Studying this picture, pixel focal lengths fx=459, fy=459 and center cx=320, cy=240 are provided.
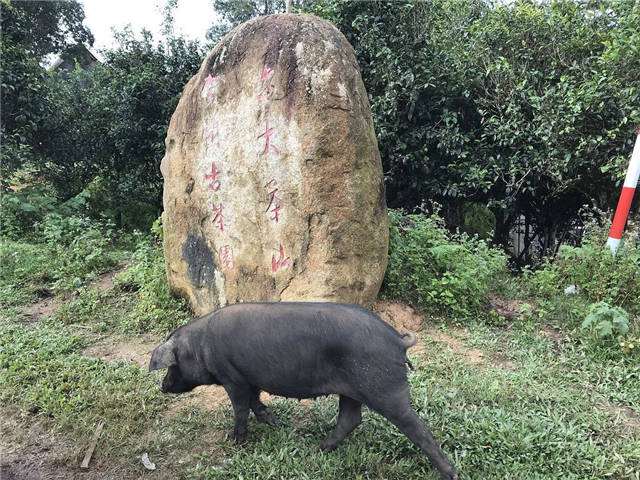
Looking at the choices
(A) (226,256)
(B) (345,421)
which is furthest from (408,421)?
(A) (226,256)

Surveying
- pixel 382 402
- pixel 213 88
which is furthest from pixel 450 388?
pixel 213 88

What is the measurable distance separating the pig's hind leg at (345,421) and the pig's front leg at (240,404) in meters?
0.59

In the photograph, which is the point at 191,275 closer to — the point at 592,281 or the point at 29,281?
the point at 29,281

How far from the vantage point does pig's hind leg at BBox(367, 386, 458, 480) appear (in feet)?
8.84

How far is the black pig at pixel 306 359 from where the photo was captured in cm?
271

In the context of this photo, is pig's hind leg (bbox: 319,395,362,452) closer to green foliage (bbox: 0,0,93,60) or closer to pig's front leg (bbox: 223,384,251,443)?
pig's front leg (bbox: 223,384,251,443)

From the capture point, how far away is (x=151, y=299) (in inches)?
219

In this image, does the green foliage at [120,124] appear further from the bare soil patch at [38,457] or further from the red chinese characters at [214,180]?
the bare soil patch at [38,457]

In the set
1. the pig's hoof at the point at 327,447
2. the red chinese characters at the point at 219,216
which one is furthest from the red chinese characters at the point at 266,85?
the pig's hoof at the point at 327,447

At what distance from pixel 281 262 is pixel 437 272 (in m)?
2.12

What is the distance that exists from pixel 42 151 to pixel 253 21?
24.9 ft

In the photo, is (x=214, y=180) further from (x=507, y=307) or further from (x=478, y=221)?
(x=478, y=221)

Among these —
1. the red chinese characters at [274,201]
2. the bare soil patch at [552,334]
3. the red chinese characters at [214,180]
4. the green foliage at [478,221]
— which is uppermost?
the red chinese characters at [214,180]

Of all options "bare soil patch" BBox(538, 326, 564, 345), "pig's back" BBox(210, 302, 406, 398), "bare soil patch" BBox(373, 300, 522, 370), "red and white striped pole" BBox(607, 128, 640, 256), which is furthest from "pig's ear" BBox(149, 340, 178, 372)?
"red and white striped pole" BBox(607, 128, 640, 256)
